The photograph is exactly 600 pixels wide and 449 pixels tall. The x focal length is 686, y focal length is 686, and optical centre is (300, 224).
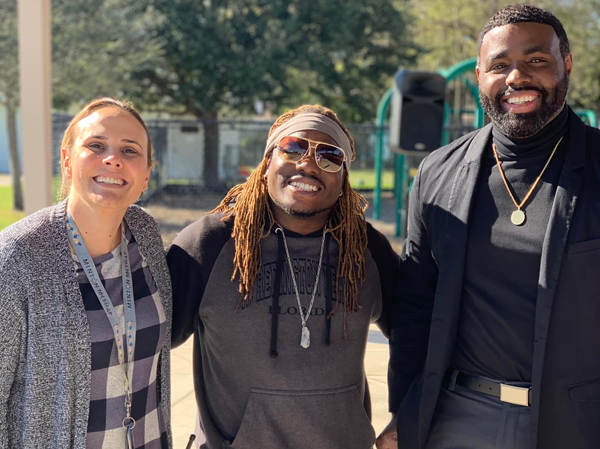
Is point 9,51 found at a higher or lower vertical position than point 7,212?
higher

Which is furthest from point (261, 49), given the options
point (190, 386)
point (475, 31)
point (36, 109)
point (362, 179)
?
point (190, 386)

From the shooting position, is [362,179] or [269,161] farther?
[362,179]

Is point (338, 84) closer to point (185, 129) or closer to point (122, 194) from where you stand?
point (185, 129)

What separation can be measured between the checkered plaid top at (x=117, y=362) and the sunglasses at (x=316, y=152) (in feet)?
2.08

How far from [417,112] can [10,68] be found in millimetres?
9440

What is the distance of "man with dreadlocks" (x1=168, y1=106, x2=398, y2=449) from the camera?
7.75 ft

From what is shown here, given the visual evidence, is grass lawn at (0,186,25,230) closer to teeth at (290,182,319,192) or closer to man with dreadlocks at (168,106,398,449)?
man with dreadlocks at (168,106,398,449)

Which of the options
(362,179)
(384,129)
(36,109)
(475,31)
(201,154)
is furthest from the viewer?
(475,31)

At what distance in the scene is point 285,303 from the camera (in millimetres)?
2414

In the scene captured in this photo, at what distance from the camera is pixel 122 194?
2.26 m

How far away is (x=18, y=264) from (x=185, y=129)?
35.2 ft

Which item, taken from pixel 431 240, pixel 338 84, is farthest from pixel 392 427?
pixel 338 84

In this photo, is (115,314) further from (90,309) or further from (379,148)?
(379,148)

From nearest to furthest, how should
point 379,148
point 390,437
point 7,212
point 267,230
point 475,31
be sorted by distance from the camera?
point 267,230
point 390,437
point 379,148
point 7,212
point 475,31
